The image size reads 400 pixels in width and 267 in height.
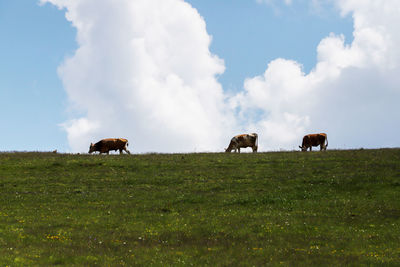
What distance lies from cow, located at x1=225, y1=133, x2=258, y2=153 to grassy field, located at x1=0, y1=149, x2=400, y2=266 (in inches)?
479

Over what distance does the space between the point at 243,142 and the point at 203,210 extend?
100ft

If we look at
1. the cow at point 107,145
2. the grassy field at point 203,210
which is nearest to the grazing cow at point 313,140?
the grassy field at point 203,210

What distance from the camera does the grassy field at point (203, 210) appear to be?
16094 millimetres

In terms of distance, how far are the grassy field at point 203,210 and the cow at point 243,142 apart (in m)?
12.2

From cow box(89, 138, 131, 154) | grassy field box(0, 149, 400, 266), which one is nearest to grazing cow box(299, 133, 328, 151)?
grassy field box(0, 149, 400, 266)

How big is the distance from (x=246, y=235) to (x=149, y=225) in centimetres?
487

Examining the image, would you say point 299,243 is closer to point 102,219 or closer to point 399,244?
point 399,244

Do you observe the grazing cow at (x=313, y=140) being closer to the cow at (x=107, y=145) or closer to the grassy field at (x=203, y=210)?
the grassy field at (x=203, y=210)

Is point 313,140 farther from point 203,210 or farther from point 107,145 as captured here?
point 203,210

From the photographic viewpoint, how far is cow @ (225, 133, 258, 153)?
174 ft

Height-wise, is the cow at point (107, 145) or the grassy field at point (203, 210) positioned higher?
the cow at point (107, 145)

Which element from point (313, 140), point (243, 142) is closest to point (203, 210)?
point (243, 142)

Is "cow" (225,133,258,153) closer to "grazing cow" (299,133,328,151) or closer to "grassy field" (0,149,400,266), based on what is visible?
"grazing cow" (299,133,328,151)

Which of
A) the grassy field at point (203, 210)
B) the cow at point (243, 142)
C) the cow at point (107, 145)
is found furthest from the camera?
the cow at point (243, 142)
